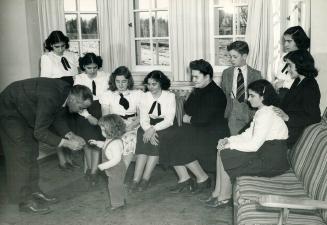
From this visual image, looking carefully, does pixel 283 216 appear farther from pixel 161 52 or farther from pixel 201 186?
pixel 161 52

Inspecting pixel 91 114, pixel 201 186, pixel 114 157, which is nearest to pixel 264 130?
pixel 201 186

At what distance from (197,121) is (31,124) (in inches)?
60.7

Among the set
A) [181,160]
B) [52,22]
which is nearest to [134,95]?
[181,160]

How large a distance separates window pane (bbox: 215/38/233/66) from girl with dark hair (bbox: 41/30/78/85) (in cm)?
185

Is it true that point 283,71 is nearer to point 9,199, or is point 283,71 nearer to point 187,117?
point 187,117

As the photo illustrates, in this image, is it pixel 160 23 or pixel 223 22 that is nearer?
pixel 223 22

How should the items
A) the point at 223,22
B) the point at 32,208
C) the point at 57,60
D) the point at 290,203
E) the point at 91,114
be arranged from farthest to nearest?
1. the point at 223,22
2. the point at 57,60
3. the point at 91,114
4. the point at 32,208
5. the point at 290,203

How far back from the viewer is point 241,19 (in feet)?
17.4

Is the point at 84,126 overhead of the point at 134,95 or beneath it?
beneath

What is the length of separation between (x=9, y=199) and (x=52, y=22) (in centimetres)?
271

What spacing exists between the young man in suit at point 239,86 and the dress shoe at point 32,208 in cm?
204

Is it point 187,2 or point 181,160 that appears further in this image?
point 187,2

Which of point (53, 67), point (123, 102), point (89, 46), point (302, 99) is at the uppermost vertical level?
point (89, 46)

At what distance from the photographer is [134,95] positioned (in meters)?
4.51
